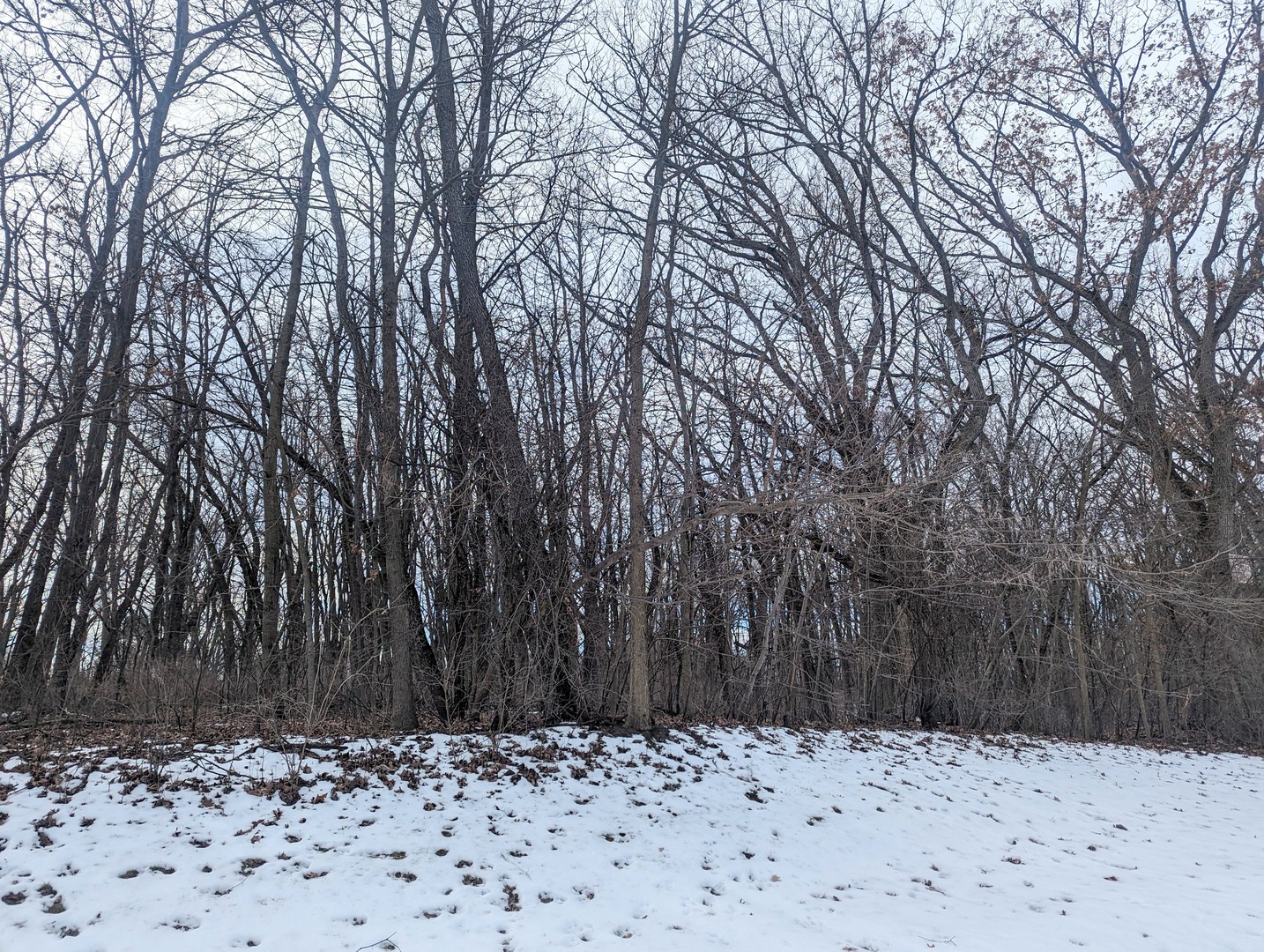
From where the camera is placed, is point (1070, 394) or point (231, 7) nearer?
point (231, 7)

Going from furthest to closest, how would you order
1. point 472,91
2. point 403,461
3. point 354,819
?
point 472,91, point 403,461, point 354,819

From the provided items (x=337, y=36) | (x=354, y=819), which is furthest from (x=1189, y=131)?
(x=354, y=819)

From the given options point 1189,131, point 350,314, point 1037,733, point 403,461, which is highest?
point 1189,131

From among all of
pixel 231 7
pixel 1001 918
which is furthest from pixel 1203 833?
pixel 231 7

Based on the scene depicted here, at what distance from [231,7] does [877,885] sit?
1056 cm

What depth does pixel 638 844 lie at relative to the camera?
5379mm

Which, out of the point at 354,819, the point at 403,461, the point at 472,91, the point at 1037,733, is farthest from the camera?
the point at 1037,733

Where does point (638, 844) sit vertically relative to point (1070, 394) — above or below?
below

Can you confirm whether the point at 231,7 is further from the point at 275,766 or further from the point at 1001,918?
the point at 1001,918

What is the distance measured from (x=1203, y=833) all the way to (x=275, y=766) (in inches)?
326

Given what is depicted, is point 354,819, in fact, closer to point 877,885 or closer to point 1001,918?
point 877,885

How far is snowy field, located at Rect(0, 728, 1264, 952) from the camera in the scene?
3.91 m

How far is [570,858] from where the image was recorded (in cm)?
499

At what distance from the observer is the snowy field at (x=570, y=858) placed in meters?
3.91
